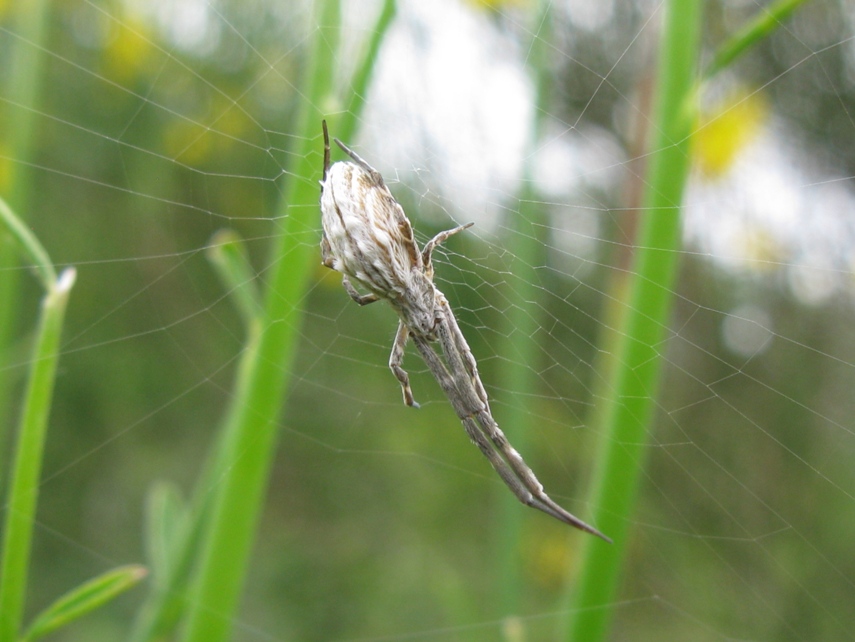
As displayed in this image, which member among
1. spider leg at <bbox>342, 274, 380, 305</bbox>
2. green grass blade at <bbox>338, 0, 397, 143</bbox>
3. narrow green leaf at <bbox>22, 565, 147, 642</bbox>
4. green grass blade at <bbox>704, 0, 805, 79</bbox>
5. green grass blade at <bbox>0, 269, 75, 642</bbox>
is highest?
green grass blade at <bbox>704, 0, 805, 79</bbox>

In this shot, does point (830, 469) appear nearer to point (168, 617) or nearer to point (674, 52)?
point (674, 52)

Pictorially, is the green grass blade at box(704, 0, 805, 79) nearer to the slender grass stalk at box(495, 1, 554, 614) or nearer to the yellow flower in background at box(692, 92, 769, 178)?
the slender grass stalk at box(495, 1, 554, 614)

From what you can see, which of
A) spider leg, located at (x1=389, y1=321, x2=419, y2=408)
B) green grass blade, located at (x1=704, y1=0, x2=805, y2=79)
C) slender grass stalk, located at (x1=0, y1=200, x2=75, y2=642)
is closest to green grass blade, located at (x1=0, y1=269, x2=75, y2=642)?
slender grass stalk, located at (x1=0, y1=200, x2=75, y2=642)

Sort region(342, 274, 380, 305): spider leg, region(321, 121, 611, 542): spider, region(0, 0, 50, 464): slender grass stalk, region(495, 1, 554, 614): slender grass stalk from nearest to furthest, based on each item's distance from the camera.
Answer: region(321, 121, 611, 542): spider → region(342, 274, 380, 305): spider leg → region(0, 0, 50, 464): slender grass stalk → region(495, 1, 554, 614): slender grass stalk

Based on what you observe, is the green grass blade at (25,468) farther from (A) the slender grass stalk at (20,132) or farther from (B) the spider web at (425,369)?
(B) the spider web at (425,369)

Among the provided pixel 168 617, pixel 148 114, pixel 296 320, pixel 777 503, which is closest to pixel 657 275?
pixel 296 320

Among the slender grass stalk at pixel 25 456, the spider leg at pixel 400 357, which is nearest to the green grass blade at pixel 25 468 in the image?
the slender grass stalk at pixel 25 456

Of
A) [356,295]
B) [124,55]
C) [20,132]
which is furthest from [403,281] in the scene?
[124,55]
